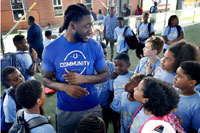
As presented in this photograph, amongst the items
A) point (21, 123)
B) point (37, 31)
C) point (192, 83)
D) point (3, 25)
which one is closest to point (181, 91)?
point (192, 83)

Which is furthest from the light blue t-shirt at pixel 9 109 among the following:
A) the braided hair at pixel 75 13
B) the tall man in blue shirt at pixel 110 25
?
the tall man in blue shirt at pixel 110 25

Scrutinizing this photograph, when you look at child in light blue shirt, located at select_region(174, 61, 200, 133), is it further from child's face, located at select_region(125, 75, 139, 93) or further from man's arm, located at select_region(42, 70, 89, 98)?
man's arm, located at select_region(42, 70, 89, 98)

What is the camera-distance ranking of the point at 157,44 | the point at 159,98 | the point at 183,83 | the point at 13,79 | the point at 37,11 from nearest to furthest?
the point at 159,98
the point at 183,83
the point at 13,79
the point at 157,44
the point at 37,11

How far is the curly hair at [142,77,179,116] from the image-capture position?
1.35 meters

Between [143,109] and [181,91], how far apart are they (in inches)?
21.1

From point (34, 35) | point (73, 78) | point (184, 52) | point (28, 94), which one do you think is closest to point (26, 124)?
point (28, 94)

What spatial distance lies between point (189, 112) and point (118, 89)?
95cm

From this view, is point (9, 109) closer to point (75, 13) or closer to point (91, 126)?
point (91, 126)

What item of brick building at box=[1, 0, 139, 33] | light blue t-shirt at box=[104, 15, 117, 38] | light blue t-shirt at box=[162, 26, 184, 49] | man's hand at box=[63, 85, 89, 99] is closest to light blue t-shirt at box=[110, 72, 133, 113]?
man's hand at box=[63, 85, 89, 99]

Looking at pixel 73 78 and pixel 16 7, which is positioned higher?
pixel 16 7

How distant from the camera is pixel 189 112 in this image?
1611mm

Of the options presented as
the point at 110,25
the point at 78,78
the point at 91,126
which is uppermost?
the point at 110,25

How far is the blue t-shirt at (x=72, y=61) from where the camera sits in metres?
1.60

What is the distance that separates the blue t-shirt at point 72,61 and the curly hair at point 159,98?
0.56 meters
